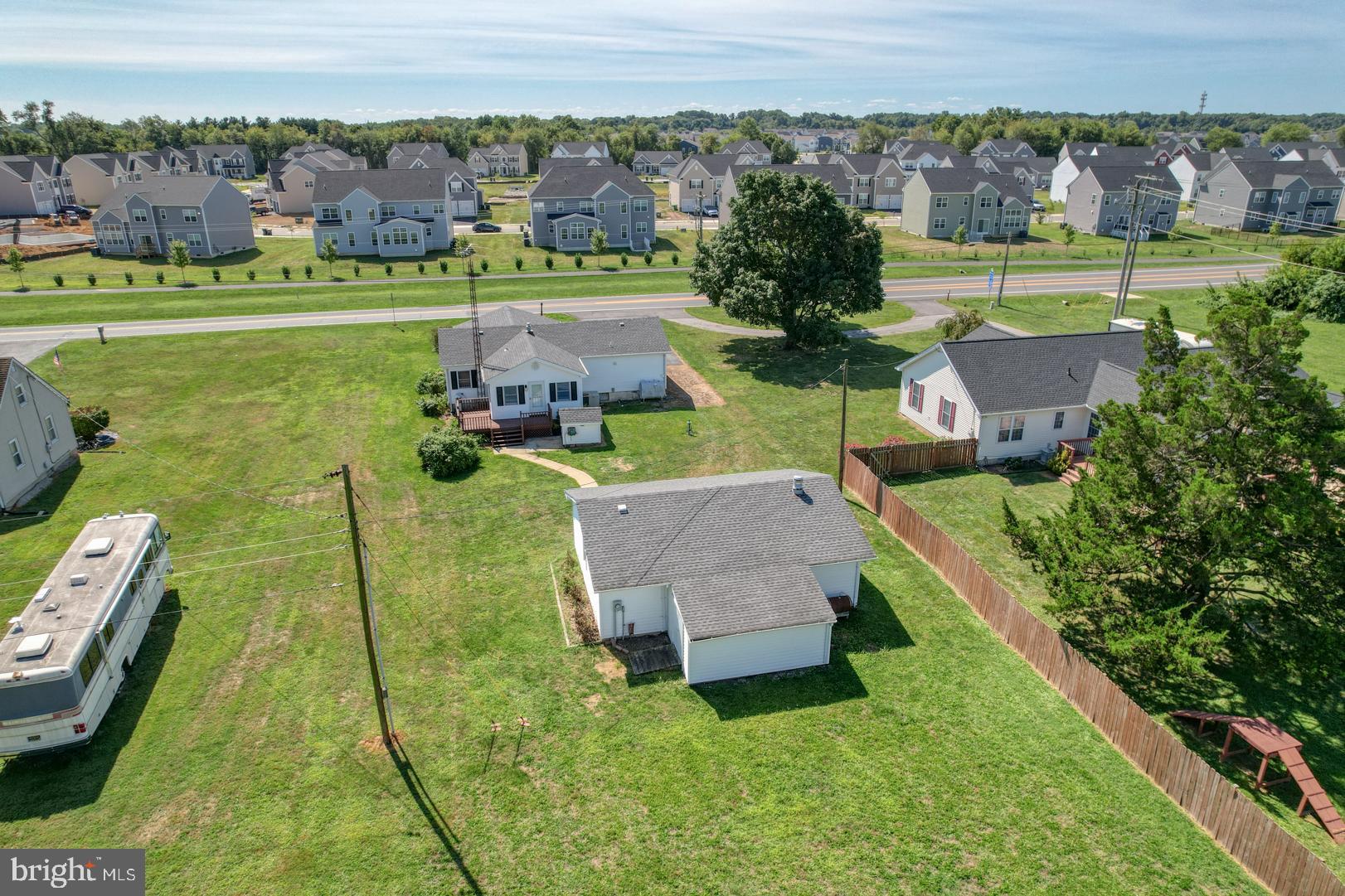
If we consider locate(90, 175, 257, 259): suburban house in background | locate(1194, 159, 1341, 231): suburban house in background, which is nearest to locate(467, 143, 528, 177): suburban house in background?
locate(90, 175, 257, 259): suburban house in background

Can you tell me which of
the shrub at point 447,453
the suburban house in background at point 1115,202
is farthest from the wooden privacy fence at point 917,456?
the suburban house in background at point 1115,202

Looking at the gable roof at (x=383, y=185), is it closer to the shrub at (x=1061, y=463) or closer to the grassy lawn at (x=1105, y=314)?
the grassy lawn at (x=1105, y=314)

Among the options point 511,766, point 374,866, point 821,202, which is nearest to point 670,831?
point 511,766

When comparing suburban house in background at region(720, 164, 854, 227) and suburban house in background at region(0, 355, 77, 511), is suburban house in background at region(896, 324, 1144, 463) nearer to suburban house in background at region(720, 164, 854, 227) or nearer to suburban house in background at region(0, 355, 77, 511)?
suburban house in background at region(0, 355, 77, 511)

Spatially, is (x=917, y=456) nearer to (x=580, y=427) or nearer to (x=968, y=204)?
(x=580, y=427)

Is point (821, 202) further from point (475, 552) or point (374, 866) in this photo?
point (374, 866)
